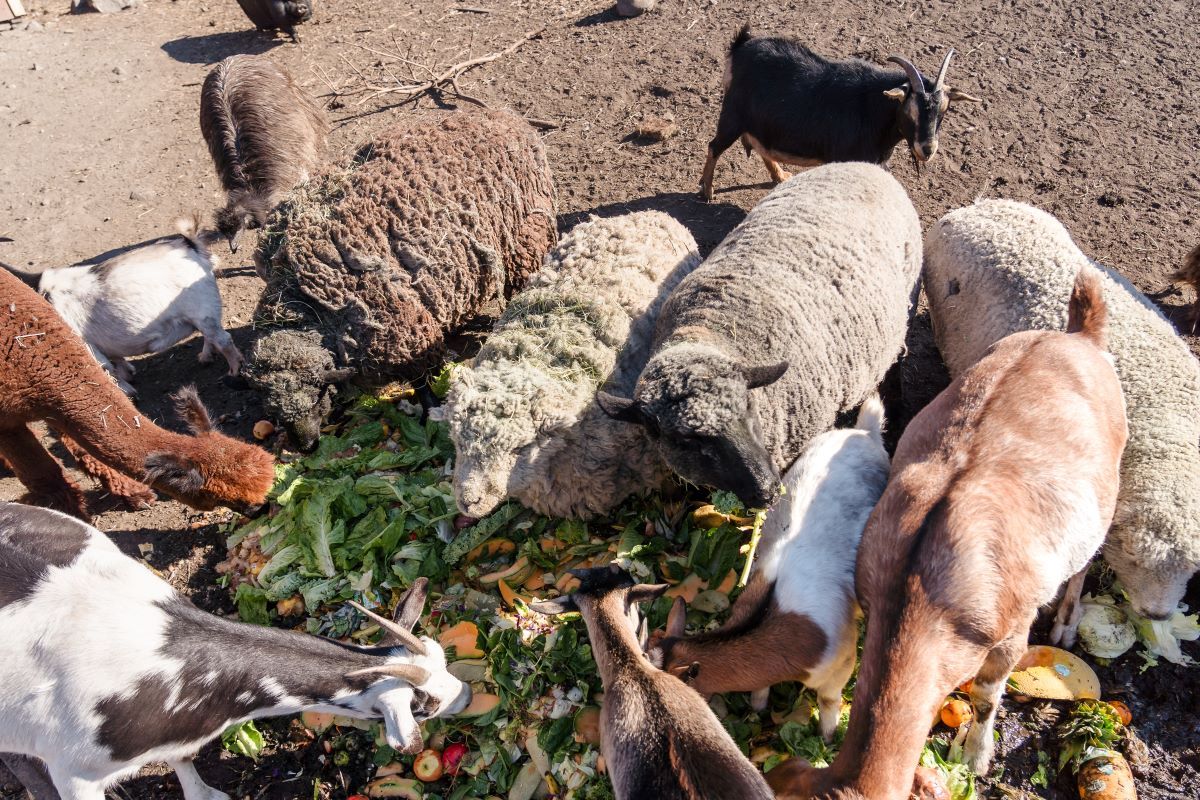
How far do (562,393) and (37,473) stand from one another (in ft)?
14.1

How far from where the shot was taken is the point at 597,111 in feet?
30.7

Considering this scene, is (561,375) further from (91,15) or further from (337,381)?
(91,15)

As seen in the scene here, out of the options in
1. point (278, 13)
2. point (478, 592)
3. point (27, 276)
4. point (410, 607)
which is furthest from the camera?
point (278, 13)

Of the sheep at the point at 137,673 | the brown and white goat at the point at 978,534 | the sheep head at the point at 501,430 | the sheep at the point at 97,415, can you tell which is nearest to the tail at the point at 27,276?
the sheep at the point at 97,415

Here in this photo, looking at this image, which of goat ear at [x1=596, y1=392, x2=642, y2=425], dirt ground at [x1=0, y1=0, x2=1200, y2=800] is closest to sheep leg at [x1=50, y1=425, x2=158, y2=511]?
dirt ground at [x1=0, y1=0, x2=1200, y2=800]

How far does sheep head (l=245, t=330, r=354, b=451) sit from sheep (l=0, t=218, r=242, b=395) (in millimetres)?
1395

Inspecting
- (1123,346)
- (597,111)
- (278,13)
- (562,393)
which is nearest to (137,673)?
(562,393)

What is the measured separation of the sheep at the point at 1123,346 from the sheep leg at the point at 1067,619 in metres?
0.01

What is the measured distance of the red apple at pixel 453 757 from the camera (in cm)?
437

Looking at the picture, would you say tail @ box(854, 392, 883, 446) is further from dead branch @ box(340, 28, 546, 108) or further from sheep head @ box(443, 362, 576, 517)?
dead branch @ box(340, 28, 546, 108)

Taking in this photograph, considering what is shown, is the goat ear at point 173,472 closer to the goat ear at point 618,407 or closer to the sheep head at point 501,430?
the sheep head at point 501,430

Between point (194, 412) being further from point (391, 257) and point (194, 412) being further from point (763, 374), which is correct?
point (763, 374)

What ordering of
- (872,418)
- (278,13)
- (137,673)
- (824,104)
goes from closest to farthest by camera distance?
(137,673), (872,418), (824,104), (278,13)

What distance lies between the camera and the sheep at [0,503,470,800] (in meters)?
3.76
